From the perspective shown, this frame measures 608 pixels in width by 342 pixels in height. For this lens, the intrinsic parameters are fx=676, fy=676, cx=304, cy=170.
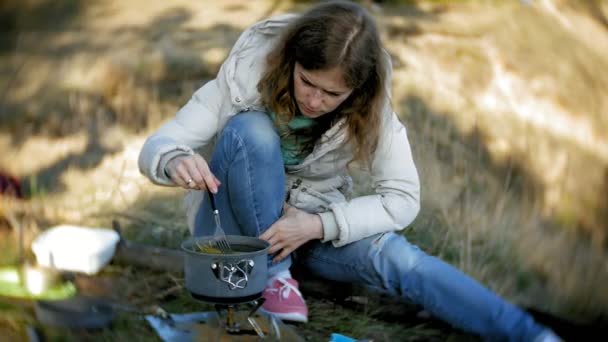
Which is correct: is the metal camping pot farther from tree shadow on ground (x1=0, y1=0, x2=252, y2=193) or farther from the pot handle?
tree shadow on ground (x1=0, y1=0, x2=252, y2=193)

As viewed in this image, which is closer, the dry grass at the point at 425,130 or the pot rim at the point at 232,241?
the pot rim at the point at 232,241

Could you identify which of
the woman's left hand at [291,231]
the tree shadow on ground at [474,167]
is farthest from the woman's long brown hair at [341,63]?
the tree shadow on ground at [474,167]

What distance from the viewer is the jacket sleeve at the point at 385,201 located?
220 centimetres

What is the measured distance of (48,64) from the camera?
5.87m

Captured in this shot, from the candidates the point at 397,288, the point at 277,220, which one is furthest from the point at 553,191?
the point at 277,220

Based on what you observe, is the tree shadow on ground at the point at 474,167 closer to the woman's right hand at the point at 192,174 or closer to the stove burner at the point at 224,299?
the stove burner at the point at 224,299

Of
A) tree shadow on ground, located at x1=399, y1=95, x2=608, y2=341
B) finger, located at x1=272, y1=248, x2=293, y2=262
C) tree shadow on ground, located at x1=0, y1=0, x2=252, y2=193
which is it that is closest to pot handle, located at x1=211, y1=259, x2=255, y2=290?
finger, located at x1=272, y1=248, x2=293, y2=262

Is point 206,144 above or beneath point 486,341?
above

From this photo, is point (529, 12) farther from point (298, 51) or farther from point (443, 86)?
point (298, 51)

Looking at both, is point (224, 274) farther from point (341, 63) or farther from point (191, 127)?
point (341, 63)

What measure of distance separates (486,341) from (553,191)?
2.24 meters

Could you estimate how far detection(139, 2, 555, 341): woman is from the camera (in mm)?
2047

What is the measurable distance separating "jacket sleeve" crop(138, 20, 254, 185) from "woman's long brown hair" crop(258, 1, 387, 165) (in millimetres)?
137

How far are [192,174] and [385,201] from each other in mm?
663
